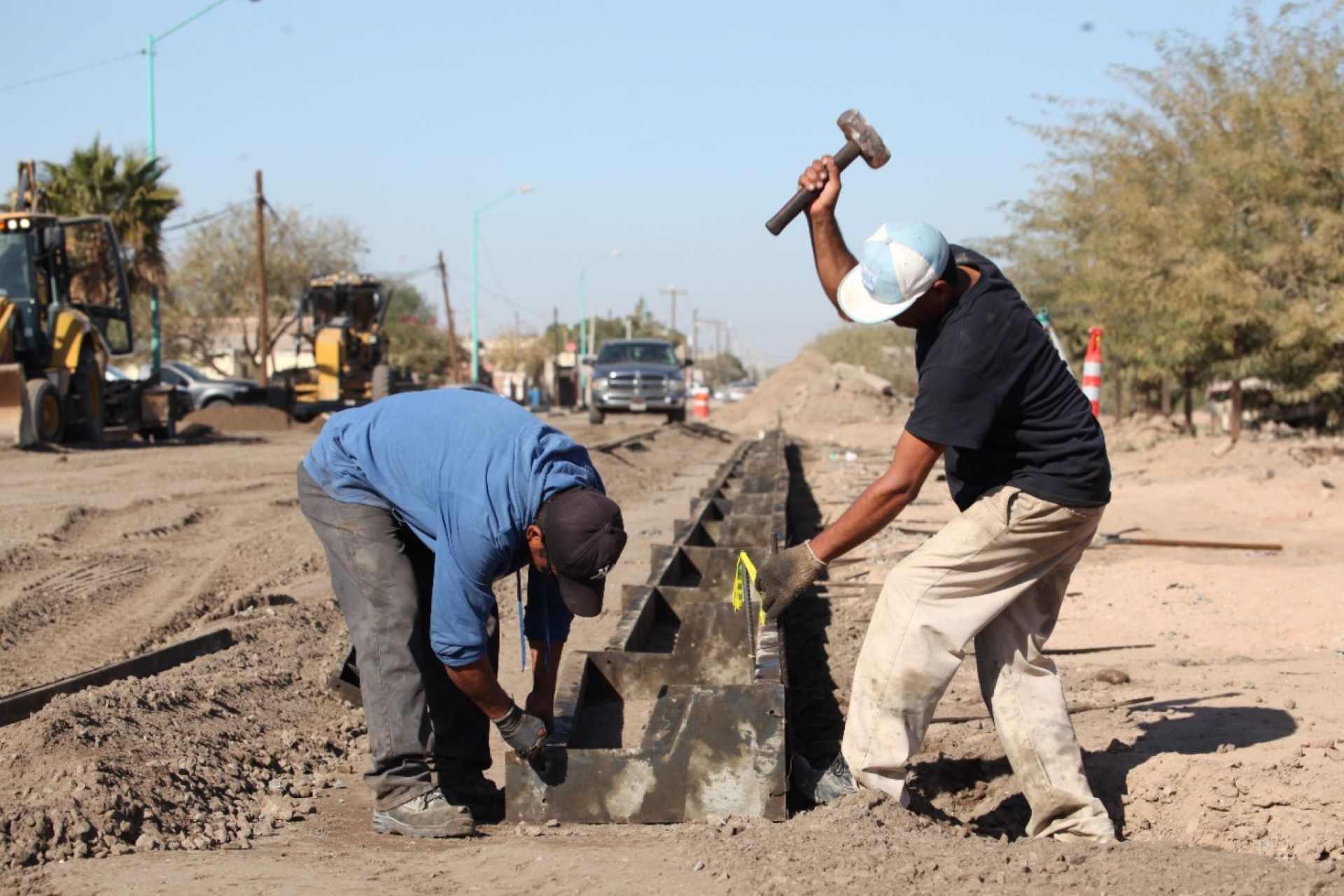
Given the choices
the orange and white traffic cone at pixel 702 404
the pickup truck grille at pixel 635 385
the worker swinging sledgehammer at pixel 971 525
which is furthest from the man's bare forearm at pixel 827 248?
the orange and white traffic cone at pixel 702 404

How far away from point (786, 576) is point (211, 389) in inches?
1055

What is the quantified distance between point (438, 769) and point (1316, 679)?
145 inches

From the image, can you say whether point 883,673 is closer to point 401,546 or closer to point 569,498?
point 569,498

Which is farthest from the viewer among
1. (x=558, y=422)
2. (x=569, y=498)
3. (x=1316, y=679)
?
(x=558, y=422)

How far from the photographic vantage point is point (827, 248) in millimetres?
4207

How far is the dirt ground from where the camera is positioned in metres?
3.46

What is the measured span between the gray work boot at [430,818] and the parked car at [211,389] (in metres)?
24.5

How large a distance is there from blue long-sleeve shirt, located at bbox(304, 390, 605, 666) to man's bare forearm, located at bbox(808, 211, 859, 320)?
993mm

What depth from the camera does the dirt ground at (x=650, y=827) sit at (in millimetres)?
3459

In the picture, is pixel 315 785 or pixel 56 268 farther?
pixel 56 268

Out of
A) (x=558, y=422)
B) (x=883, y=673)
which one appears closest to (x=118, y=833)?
(x=883, y=673)

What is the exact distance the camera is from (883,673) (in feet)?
12.4

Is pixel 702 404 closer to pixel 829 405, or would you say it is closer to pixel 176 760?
pixel 829 405

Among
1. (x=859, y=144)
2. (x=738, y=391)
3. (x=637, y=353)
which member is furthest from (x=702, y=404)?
(x=738, y=391)
